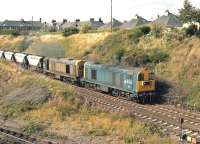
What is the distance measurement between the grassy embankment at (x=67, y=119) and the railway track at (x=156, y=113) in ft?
4.70

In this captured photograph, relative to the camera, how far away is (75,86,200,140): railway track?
30.3 metres

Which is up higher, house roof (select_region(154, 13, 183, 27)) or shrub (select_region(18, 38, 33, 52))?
house roof (select_region(154, 13, 183, 27))

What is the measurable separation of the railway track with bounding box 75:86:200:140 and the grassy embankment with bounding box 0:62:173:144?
1.43 meters

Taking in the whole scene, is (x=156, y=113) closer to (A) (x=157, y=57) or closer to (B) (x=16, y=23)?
(A) (x=157, y=57)

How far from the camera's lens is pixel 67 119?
35031mm

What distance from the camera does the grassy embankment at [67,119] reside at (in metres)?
29.2

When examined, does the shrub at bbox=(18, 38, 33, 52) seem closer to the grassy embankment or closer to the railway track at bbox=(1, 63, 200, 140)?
the grassy embankment

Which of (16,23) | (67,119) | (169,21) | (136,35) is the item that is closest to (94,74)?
(67,119)

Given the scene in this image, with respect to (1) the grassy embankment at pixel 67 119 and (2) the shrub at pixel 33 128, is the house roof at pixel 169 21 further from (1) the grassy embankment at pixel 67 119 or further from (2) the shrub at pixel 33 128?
(2) the shrub at pixel 33 128

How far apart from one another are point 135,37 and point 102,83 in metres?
17.1

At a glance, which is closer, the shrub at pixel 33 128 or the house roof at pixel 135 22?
the shrub at pixel 33 128

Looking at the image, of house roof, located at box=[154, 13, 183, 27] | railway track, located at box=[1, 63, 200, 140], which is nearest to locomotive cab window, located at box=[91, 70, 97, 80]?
railway track, located at box=[1, 63, 200, 140]

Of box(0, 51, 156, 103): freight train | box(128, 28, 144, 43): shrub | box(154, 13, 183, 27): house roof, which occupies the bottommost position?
box(0, 51, 156, 103): freight train

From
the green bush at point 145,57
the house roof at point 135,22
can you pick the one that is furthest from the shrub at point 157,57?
the house roof at point 135,22
